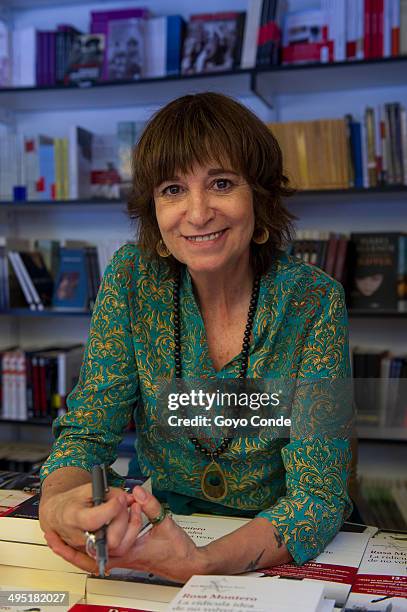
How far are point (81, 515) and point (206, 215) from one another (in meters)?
0.53

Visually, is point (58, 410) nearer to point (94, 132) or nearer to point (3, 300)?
point (3, 300)

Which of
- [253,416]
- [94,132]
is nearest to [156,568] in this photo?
[253,416]

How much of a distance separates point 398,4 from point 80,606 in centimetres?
226

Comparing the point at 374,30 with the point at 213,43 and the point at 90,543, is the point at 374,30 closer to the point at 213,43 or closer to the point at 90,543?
the point at 213,43

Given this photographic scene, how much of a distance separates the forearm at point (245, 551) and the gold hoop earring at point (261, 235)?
0.51 m

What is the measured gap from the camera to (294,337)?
46.9 inches

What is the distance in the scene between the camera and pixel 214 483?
1.19 metres

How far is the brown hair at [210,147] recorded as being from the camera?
114 cm

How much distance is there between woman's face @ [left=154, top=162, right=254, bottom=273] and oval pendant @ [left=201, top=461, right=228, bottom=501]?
0.33 meters

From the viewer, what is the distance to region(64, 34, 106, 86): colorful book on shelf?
275cm

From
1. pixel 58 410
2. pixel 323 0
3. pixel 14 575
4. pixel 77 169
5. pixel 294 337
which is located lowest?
pixel 58 410

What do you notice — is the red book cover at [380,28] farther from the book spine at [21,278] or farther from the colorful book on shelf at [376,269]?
the book spine at [21,278]

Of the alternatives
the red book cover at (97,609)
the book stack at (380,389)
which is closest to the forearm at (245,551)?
the red book cover at (97,609)

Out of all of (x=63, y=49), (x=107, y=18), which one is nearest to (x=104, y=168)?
(x=63, y=49)
